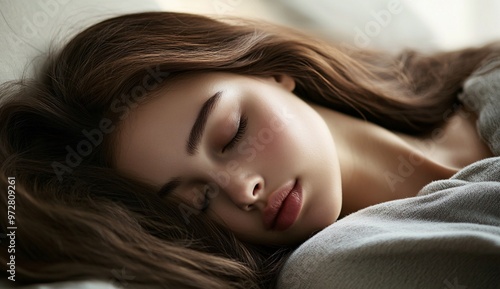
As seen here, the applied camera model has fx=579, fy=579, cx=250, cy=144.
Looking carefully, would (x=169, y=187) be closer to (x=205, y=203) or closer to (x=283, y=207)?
(x=205, y=203)

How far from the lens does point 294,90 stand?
1241 mm

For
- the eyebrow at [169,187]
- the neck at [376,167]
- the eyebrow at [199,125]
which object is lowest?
the neck at [376,167]

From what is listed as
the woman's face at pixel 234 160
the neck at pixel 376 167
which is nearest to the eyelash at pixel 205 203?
the woman's face at pixel 234 160

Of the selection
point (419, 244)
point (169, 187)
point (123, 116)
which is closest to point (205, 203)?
point (169, 187)

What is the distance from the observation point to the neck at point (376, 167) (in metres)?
1.11

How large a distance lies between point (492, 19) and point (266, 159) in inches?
45.0

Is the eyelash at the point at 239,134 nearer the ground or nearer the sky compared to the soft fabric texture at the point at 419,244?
nearer the sky

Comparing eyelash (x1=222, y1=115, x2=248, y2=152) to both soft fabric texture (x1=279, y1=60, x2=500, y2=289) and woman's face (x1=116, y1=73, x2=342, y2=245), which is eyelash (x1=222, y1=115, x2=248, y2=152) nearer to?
woman's face (x1=116, y1=73, x2=342, y2=245)

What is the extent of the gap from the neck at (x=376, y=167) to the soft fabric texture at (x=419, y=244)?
0.19 meters

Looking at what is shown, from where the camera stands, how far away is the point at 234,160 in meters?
0.93

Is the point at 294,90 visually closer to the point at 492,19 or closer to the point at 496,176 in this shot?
the point at 496,176

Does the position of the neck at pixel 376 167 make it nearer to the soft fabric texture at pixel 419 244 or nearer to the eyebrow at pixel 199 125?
the soft fabric texture at pixel 419 244

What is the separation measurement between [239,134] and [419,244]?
0.36 m

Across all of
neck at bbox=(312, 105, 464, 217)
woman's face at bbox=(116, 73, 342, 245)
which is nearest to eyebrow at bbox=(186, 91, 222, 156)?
woman's face at bbox=(116, 73, 342, 245)
